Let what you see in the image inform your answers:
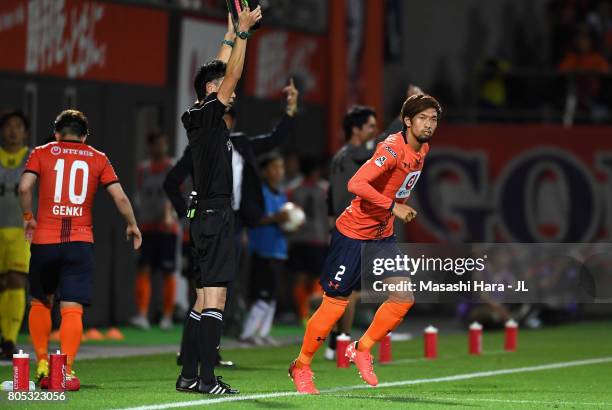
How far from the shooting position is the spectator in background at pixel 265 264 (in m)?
16.6

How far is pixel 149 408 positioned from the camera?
374 inches

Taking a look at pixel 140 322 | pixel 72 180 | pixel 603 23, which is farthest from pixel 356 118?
pixel 603 23

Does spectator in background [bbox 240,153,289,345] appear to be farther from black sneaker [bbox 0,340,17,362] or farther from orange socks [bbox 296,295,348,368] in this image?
orange socks [bbox 296,295,348,368]

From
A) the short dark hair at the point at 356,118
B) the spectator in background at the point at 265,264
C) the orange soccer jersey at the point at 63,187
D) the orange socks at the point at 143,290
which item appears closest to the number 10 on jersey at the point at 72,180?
the orange soccer jersey at the point at 63,187

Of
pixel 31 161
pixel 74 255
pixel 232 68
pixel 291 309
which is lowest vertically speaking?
pixel 291 309

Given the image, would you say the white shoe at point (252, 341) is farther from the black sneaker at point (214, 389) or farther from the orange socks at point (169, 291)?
the black sneaker at point (214, 389)

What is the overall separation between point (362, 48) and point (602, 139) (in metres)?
3.95

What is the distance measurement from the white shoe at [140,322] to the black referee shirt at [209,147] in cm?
867

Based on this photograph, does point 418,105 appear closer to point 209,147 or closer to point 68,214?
point 209,147

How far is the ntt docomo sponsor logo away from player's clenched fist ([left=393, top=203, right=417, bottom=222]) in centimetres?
57

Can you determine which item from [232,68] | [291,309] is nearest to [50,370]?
[232,68]

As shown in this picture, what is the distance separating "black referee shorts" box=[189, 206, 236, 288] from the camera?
34.0 ft

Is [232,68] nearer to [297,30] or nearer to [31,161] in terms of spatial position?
[31,161]

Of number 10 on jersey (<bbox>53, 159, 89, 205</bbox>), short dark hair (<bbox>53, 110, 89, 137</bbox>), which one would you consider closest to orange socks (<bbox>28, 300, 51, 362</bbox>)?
number 10 on jersey (<bbox>53, 159, 89, 205</bbox>)
